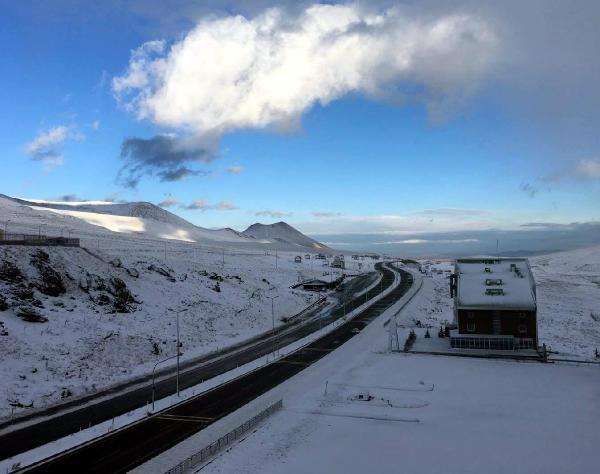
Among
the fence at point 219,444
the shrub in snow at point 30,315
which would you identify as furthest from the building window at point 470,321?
the shrub in snow at point 30,315

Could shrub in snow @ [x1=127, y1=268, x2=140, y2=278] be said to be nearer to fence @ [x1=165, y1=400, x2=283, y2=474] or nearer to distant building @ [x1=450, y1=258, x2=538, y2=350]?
fence @ [x1=165, y1=400, x2=283, y2=474]

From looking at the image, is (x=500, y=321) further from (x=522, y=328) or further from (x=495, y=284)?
(x=495, y=284)

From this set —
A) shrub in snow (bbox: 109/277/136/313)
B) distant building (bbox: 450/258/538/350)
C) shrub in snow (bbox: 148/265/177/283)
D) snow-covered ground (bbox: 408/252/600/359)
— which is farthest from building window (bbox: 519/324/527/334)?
shrub in snow (bbox: 148/265/177/283)

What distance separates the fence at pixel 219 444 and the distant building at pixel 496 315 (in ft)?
105

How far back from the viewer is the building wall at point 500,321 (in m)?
59.3

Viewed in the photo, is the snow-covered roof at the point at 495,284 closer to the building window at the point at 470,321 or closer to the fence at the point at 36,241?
the building window at the point at 470,321

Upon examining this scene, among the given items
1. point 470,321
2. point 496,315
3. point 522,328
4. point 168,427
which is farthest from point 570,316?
point 168,427

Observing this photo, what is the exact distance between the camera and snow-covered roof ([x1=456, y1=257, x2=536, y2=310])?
60.8 meters

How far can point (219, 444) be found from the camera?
31.2 meters

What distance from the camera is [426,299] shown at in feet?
362

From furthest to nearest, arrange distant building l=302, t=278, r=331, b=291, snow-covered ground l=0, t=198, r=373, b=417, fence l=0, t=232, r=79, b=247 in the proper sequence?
distant building l=302, t=278, r=331, b=291, fence l=0, t=232, r=79, b=247, snow-covered ground l=0, t=198, r=373, b=417

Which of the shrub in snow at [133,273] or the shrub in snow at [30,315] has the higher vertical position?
the shrub in snow at [133,273]

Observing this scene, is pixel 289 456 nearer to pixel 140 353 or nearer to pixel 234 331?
pixel 140 353

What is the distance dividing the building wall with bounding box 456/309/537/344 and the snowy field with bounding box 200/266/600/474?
6.03 meters
